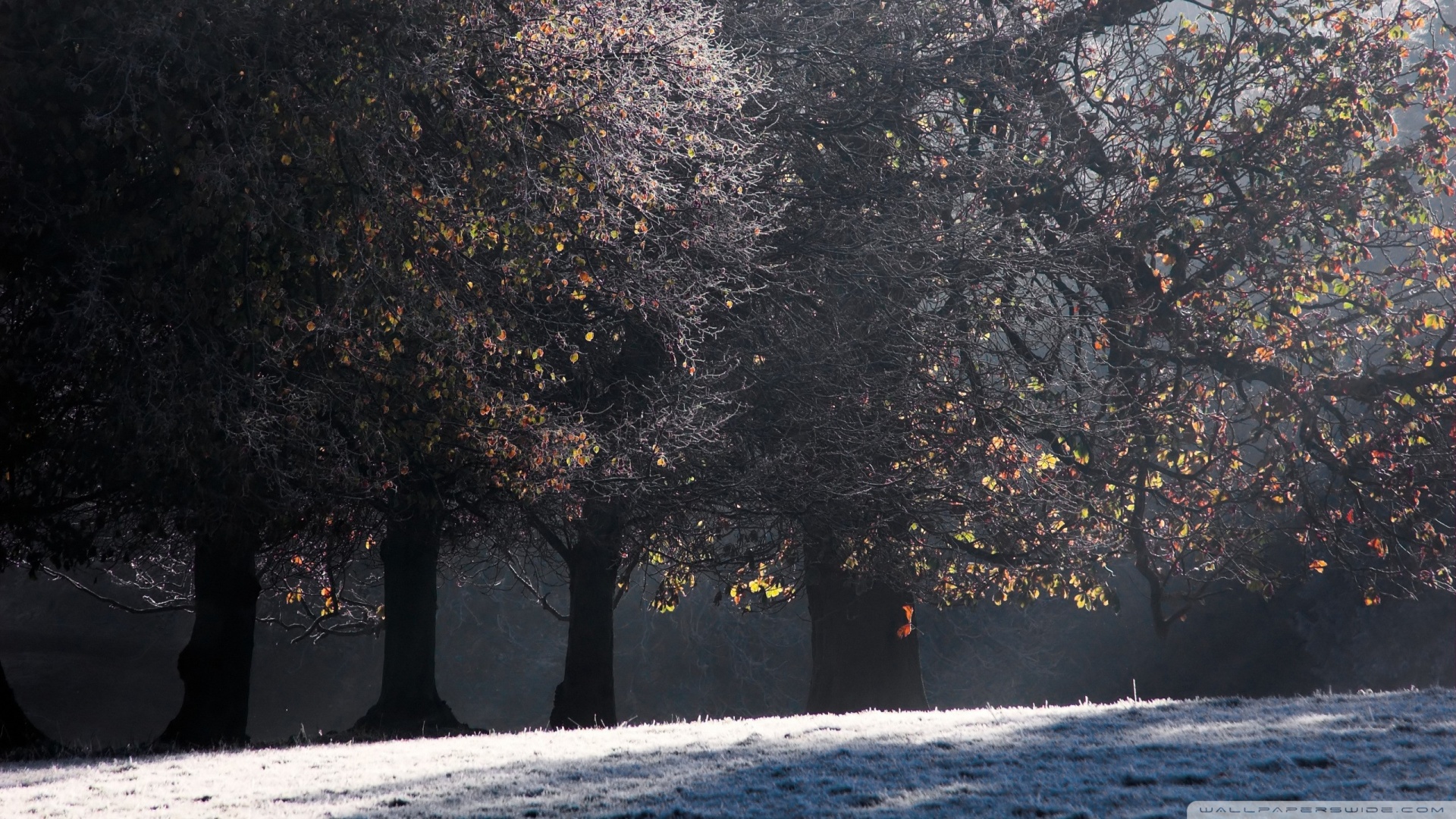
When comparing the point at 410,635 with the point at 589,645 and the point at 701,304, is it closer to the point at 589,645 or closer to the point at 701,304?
the point at 589,645

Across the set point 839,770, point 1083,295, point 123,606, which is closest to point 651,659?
point 123,606

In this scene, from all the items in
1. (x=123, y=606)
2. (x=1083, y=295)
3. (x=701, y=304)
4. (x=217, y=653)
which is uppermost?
(x=1083, y=295)

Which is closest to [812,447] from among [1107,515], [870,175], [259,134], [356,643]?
[870,175]

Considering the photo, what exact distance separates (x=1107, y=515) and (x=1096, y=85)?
5809 mm

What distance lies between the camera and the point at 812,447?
513 inches

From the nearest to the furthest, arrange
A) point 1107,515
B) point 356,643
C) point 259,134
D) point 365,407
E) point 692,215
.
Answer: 1. point 259,134
2. point 365,407
3. point 692,215
4. point 1107,515
5. point 356,643

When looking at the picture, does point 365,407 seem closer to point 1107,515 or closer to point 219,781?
point 219,781

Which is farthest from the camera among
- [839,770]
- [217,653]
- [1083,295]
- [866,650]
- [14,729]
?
[866,650]

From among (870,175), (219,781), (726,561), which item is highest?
(870,175)

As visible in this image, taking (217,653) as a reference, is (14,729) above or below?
below

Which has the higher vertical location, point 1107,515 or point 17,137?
point 17,137

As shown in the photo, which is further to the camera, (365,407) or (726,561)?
(726,561)

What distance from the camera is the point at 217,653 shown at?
12.8 meters

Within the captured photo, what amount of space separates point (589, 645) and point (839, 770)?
8.21m
